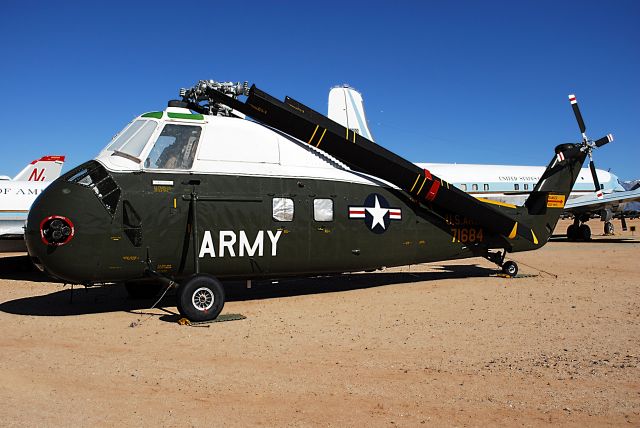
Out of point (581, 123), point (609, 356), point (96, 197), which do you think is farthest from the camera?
point (581, 123)

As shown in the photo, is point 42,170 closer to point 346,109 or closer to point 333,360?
point 346,109

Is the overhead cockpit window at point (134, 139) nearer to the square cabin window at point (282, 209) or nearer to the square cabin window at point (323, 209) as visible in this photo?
the square cabin window at point (282, 209)

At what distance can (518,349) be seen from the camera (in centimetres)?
748

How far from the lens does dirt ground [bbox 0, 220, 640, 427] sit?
523 centimetres

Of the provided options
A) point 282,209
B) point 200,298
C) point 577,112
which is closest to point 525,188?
point 577,112

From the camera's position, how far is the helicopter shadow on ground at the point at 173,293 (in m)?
10.7

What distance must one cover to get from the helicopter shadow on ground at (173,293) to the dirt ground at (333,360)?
0.35 feet

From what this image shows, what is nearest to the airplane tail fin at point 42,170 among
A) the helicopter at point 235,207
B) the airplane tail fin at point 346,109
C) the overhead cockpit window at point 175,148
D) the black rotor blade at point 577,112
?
the airplane tail fin at point 346,109

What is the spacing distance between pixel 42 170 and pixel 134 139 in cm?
2262

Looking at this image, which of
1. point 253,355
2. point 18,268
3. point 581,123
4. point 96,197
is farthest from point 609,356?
point 18,268

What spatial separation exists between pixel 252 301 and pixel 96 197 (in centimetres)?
426

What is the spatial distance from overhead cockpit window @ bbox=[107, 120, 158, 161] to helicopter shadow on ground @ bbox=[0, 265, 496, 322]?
123 inches

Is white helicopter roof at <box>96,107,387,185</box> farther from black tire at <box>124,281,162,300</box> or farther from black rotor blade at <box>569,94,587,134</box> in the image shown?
black rotor blade at <box>569,94,587,134</box>

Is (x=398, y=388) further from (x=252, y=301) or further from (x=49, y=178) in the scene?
(x=49, y=178)
